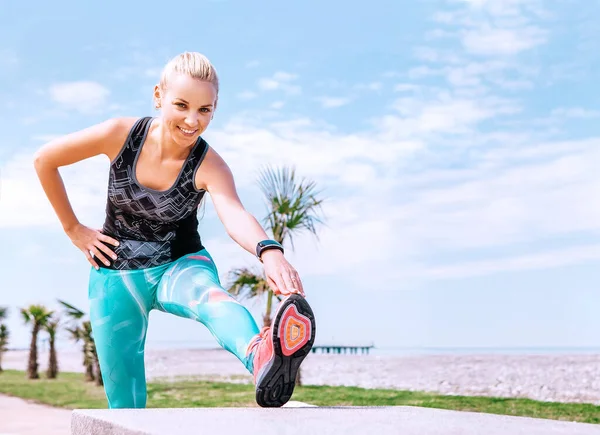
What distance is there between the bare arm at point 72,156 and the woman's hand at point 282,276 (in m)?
1.07

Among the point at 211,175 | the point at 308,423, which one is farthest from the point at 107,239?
the point at 308,423

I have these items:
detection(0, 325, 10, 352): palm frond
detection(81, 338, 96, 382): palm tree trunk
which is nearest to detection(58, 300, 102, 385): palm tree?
detection(81, 338, 96, 382): palm tree trunk

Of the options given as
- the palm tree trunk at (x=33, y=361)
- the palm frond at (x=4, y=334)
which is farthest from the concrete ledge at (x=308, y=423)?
the palm frond at (x=4, y=334)

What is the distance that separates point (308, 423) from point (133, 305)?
1359 mm

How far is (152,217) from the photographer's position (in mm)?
3549

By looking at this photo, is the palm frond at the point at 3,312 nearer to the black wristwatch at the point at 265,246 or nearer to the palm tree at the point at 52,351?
the palm tree at the point at 52,351

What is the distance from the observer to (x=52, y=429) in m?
8.35

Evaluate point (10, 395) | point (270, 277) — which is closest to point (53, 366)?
point (10, 395)

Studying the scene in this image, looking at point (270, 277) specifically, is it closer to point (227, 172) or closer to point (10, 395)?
point (227, 172)

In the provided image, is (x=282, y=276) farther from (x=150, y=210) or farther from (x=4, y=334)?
(x=4, y=334)

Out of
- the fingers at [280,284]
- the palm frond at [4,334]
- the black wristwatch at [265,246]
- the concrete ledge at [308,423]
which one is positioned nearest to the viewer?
the concrete ledge at [308,423]

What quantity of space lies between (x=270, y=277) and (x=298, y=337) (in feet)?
0.99

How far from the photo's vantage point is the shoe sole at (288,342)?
2643 millimetres

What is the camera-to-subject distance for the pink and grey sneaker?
2646 millimetres
